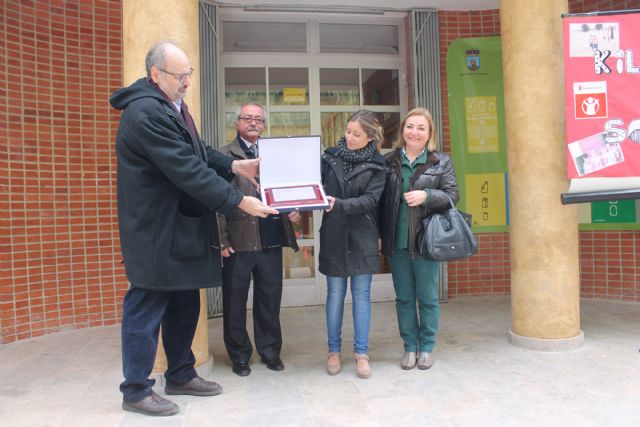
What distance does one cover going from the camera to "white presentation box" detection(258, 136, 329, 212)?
10.9 ft

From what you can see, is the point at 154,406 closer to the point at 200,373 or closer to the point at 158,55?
the point at 200,373

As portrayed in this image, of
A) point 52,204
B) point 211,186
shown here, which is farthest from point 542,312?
point 52,204

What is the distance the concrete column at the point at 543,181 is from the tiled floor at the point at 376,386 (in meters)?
0.26

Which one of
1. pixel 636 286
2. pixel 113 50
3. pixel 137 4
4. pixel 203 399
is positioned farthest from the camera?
pixel 636 286

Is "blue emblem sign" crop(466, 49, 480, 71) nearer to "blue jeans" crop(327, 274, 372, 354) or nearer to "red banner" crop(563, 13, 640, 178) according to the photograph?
"red banner" crop(563, 13, 640, 178)

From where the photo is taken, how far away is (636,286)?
5867 millimetres

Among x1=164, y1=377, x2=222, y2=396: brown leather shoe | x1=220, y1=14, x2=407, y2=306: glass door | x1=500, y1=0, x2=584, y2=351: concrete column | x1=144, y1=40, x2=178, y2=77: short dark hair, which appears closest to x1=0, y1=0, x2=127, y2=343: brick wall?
x1=220, y1=14, x2=407, y2=306: glass door

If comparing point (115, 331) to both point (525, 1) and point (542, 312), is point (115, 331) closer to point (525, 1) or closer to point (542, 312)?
point (542, 312)

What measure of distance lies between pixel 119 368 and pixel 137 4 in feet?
8.37

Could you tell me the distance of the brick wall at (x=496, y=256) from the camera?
19.7 ft

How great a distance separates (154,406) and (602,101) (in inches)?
145

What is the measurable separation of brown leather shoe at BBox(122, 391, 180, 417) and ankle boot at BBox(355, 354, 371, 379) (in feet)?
3.95

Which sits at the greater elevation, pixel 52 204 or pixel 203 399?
pixel 52 204

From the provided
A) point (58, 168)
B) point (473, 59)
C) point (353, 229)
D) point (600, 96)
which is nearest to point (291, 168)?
point (353, 229)
